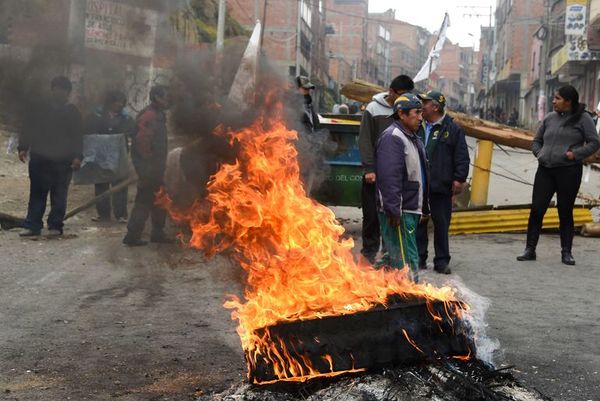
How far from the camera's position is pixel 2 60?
320 inches

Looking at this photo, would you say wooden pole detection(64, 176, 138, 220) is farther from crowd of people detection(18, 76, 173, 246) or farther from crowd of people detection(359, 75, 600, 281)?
crowd of people detection(359, 75, 600, 281)

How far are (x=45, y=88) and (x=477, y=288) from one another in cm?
487

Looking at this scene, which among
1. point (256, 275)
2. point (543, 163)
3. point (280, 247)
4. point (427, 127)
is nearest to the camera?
point (256, 275)

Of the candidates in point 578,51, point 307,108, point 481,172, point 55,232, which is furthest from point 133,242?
point 578,51

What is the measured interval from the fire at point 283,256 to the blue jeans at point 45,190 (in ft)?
13.5

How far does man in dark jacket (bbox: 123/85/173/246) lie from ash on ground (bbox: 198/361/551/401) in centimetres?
558

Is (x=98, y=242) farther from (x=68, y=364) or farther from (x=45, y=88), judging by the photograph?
(x=68, y=364)

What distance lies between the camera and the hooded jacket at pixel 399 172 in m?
6.05

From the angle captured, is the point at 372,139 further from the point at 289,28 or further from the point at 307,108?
the point at 289,28

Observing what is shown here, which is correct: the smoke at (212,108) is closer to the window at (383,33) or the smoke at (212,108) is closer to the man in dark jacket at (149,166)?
the man in dark jacket at (149,166)

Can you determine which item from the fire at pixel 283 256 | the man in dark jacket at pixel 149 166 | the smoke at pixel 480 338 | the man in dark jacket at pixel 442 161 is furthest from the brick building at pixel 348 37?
the smoke at pixel 480 338

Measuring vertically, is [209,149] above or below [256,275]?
above

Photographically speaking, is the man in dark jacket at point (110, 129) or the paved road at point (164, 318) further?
the man in dark jacket at point (110, 129)

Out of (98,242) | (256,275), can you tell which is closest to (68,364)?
(256,275)
